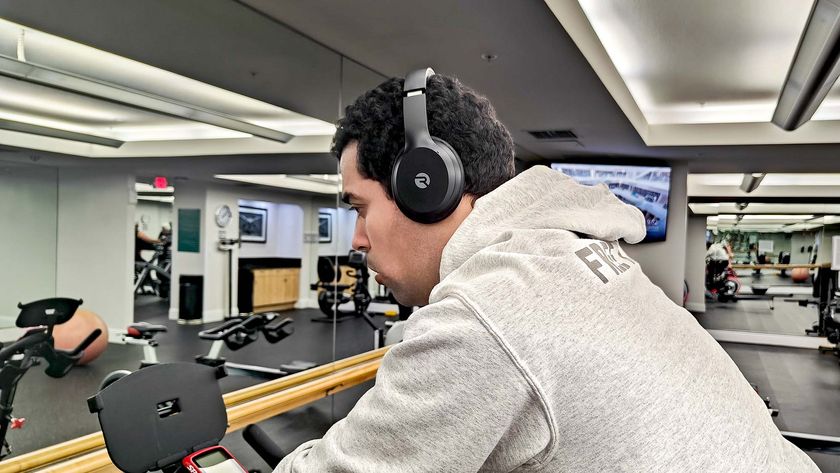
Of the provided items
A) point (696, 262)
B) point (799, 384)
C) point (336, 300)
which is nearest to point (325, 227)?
point (336, 300)

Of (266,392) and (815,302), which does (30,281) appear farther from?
(815,302)

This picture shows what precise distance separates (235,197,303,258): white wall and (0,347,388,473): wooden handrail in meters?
0.89

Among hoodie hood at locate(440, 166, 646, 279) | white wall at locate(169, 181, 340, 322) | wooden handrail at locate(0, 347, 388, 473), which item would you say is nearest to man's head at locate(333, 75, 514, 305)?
hoodie hood at locate(440, 166, 646, 279)

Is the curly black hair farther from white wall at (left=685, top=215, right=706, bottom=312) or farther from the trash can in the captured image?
white wall at (left=685, top=215, right=706, bottom=312)

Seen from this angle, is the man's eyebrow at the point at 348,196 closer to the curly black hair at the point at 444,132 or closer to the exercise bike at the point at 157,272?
the curly black hair at the point at 444,132

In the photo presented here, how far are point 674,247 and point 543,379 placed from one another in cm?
829

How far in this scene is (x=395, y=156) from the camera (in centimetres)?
82

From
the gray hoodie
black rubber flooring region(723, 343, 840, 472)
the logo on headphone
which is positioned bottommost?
black rubber flooring region(723, 343, 840, 472)

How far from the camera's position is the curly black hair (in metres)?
0.81

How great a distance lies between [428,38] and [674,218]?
589 centimetres

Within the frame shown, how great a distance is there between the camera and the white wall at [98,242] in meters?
2.42

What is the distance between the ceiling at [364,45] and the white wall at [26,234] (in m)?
0.62

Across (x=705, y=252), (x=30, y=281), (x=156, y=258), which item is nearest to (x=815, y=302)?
(x=705, y=252)

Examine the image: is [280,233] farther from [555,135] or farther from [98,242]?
[555,135]
